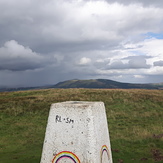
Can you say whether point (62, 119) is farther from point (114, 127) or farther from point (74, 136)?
point (114, 127)

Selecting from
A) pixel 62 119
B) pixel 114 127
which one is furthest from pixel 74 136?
pixel 114 127

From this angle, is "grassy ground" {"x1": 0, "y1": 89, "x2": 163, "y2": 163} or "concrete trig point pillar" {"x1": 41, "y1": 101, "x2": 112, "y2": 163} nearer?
"concrete trig point pillar" {"x1": 41, "y1": 101, "x2": 112, "y2": 163}

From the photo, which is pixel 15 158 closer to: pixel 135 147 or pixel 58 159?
pixel 58 159

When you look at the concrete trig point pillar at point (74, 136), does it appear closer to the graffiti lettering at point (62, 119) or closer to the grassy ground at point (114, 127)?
the graffiti lettering at point (62, 119)

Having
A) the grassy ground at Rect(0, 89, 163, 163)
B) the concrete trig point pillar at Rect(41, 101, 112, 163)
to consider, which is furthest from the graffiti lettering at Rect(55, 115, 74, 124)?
the grassy ground at Rect(0, 89, 163, 163)

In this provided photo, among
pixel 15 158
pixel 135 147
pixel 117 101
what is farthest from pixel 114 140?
pixel 117 101

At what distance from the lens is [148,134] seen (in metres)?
15.4

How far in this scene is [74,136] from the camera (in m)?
5.45

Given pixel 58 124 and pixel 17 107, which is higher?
pixel 58 124

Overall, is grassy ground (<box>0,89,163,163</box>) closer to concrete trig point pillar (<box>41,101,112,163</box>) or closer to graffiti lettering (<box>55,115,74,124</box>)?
concrete trig point pillar (<box>41,101,112,163</box>)

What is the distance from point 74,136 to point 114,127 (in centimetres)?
1377

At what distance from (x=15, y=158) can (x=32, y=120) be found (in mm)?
10641

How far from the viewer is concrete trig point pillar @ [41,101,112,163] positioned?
527 cm

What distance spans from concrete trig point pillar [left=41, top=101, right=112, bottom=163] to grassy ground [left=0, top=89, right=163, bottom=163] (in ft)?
17.7
